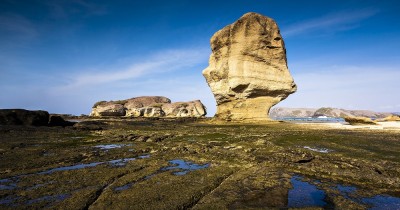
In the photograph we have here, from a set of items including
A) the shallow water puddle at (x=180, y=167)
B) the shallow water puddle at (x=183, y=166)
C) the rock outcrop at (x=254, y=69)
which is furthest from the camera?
the rock outcrop at (x=254, y=69)

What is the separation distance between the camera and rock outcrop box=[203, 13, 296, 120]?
33.8 metres

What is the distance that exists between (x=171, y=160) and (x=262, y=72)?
1085 inches

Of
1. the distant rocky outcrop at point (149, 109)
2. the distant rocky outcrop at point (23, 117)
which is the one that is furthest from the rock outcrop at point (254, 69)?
the distant rocky outcrop at point (149, 109)

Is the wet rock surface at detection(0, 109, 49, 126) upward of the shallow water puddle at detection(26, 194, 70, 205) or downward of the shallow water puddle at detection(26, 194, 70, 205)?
upward

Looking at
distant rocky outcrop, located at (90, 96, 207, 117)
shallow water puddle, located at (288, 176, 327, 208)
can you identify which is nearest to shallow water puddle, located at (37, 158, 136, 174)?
shallow water puddle, located at (288, 176, 327, 208)

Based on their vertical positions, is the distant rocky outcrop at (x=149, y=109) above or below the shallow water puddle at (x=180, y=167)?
above

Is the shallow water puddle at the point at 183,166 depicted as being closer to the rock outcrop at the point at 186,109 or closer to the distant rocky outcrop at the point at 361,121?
the distant rocky outcrop at the point at 361,121

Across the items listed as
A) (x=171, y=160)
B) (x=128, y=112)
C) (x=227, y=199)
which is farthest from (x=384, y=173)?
(x=128, y=112)

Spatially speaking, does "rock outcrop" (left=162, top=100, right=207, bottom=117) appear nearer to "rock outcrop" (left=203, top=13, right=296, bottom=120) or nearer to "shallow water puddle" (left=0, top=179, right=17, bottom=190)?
"rock outcrop" (left=203, top=13, right=296, bottom=120)

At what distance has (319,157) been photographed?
A: 8.98 m

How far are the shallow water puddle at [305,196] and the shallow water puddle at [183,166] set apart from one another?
2946 millimetres

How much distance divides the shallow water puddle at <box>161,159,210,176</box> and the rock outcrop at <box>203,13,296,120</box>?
26011 mm

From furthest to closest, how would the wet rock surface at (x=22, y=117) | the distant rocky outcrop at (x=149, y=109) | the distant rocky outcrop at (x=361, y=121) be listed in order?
1. the distant rocky outcrop at (x=149, y=109)
2. the distant rocky outcrop at (x=361, y=121)
3. the wet rock surface at (x=22, y=117)

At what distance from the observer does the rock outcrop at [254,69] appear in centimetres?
3381
